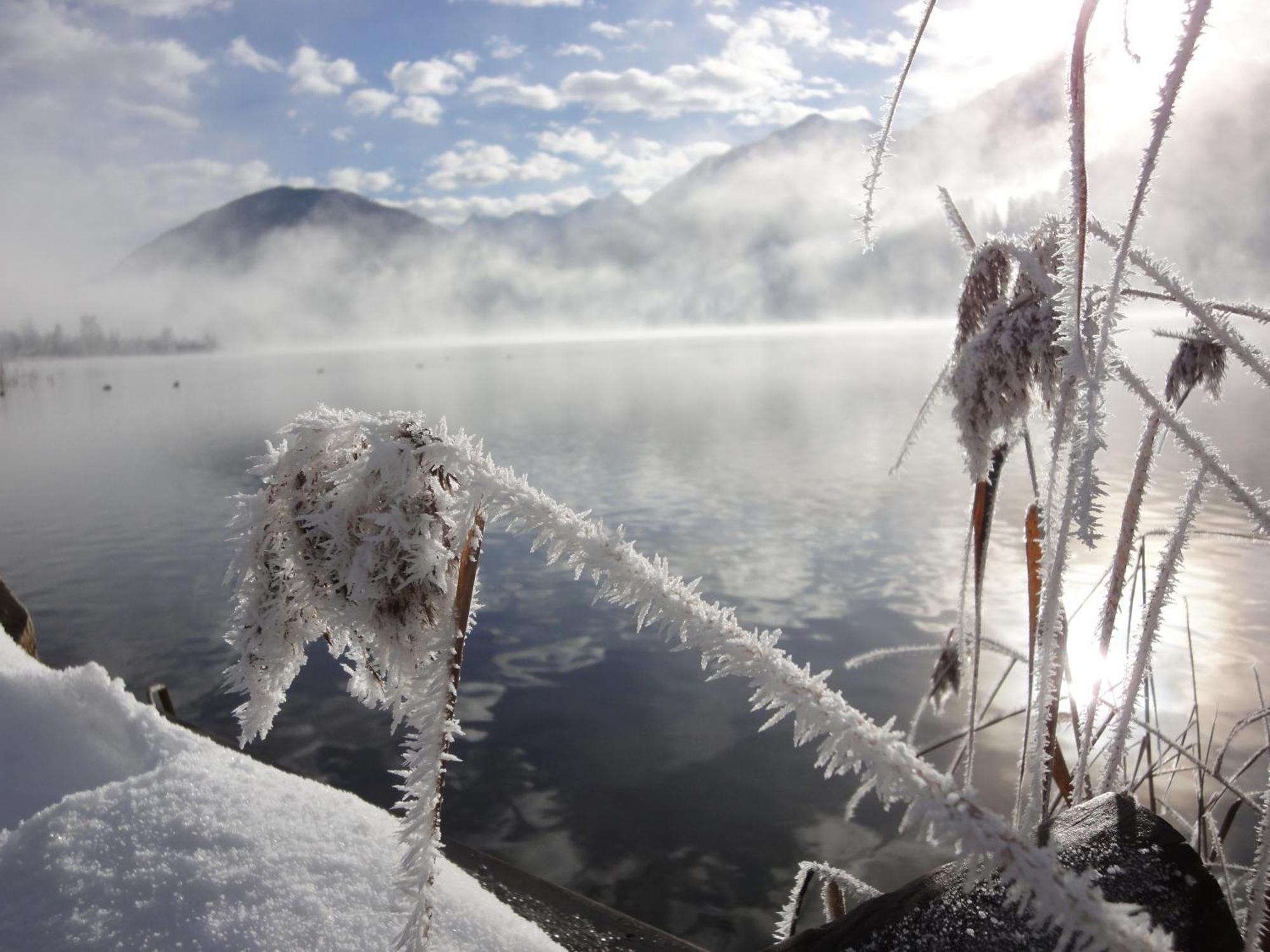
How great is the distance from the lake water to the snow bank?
187mm

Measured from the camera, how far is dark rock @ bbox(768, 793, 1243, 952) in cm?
133

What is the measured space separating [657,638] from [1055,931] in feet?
38.2

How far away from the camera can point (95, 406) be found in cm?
5819

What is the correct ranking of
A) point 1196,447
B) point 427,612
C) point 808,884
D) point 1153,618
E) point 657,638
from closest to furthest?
point 427,612 → point 1196,447 → point 1153,618 → point 808,884 → point 657,638

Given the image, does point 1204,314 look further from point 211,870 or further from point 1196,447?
point 211,870

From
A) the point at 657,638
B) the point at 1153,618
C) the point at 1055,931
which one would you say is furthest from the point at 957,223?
the point at 657,638

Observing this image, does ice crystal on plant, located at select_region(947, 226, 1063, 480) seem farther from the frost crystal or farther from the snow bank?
the snow bank

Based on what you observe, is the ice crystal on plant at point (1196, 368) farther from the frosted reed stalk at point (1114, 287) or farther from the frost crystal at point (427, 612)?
the frost crystal at point (427, 612)

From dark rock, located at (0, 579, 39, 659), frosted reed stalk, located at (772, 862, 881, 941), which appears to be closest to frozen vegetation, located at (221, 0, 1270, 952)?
frosted reed stalk, located at (772, 862, 881, 941)

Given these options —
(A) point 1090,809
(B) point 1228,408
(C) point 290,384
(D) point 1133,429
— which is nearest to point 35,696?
(A) point 1090,809

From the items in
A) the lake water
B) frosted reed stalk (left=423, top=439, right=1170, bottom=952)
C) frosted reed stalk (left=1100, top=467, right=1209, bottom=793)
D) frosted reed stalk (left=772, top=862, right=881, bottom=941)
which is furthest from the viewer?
the lake water

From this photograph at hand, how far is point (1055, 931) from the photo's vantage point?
1286mm

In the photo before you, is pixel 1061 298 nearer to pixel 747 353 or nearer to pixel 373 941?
pixel 373 941

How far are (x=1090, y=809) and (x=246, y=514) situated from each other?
159 cm
